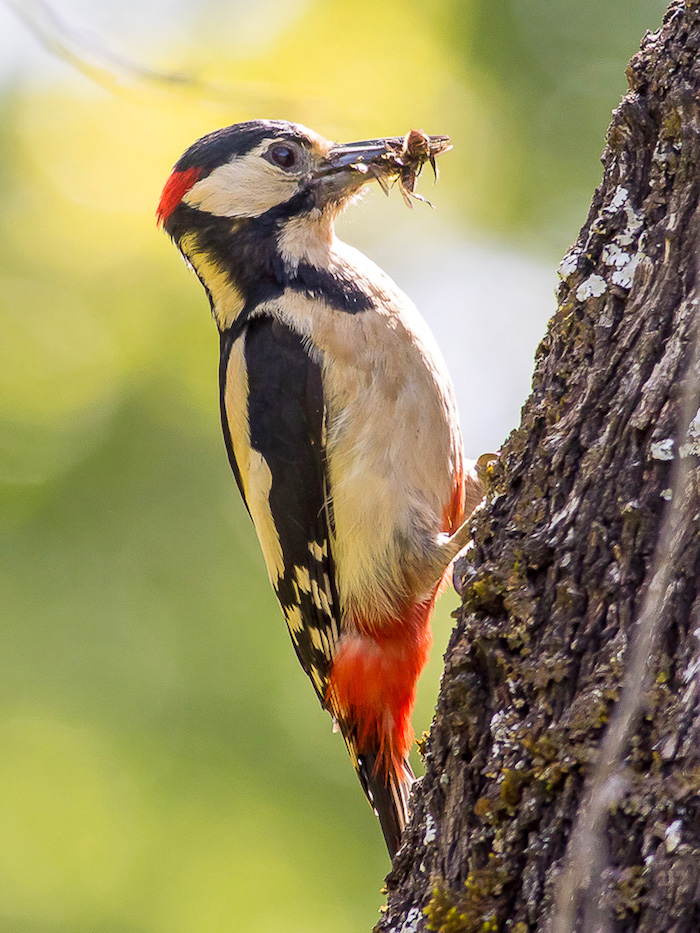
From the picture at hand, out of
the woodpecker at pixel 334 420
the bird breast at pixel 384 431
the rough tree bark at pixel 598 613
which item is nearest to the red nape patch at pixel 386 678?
the woodpecker at pixel 334 420

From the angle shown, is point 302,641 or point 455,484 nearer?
point 455,484

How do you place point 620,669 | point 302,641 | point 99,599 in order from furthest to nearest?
1. point 99,599
2. point 302,641
3. point 620,669

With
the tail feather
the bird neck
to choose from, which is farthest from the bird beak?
the tail feather

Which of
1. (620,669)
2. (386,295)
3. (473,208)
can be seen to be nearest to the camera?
(620,669)

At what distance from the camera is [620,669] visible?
1591 mm

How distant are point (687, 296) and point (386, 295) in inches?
56.6

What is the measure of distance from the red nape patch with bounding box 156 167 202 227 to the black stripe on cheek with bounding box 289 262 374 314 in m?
0.56

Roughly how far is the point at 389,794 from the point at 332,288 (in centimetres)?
143

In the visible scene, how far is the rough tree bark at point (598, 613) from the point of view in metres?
1.50

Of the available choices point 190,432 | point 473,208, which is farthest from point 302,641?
point 473,208

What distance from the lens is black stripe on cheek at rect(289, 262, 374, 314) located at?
3012 millimetres

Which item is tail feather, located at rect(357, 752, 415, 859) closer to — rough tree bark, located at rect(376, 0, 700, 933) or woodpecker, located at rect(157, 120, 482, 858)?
woodpecker, located at rect(157, 120, 482, 858)

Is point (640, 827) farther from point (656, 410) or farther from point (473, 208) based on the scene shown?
point (473, 208)

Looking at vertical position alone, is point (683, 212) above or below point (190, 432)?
below
